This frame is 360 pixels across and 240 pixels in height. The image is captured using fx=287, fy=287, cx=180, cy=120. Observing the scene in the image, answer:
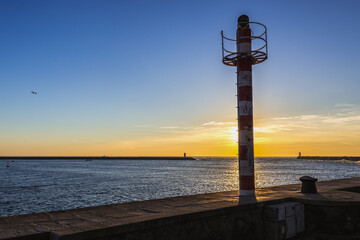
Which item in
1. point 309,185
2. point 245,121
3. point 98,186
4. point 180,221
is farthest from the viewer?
A: point 98,186

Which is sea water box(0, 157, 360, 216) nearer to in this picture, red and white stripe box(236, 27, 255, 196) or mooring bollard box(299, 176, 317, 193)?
red and white stripe box(236, 27, 255, 196)

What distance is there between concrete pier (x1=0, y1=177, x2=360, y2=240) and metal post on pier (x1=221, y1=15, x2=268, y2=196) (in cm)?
138

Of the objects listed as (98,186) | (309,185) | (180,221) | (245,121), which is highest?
(245,121)

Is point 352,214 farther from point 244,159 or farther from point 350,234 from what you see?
point 244,159

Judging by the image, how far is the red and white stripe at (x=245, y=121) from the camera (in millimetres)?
8656

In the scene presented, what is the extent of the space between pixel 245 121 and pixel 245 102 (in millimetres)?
583

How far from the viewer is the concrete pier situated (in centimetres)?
449

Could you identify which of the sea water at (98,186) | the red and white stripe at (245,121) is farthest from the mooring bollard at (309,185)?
the sea water at (98,186)

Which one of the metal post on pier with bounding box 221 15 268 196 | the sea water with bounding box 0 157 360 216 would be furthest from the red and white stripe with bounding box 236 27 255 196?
the sea water with bounding box 0 157 360 216

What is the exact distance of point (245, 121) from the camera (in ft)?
28.6

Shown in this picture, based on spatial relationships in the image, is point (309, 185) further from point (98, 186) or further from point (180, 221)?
point (98, 186)

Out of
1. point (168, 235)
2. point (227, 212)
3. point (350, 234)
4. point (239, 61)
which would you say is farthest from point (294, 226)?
point (239, 61)

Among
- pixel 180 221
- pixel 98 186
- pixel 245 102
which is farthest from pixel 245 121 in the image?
pixel 98 186

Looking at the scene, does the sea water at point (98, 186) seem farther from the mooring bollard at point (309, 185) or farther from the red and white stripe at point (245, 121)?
the mooring bollard at point (309, 185)
